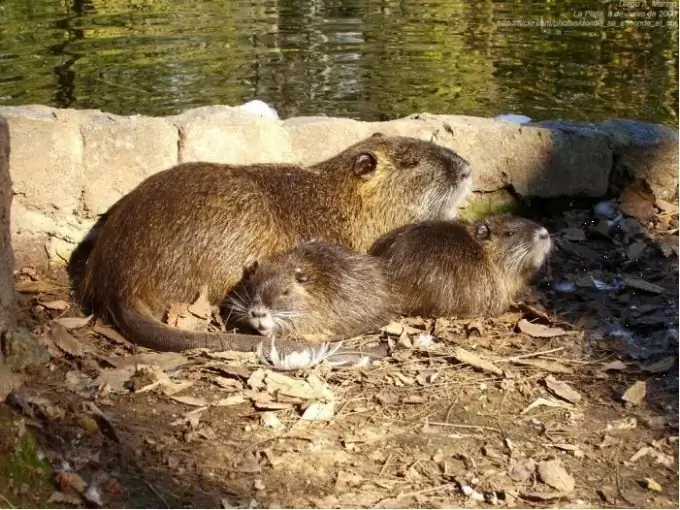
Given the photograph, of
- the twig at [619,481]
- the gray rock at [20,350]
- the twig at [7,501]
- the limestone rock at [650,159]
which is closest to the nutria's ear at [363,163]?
the limestone rock at [650,159]

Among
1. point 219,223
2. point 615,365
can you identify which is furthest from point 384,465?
point 219,223

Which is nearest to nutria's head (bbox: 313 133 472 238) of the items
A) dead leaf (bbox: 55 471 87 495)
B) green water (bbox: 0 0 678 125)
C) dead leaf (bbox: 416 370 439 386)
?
dead leaf (bbox: 416 370 439 386)

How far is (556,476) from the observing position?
3.63 meters

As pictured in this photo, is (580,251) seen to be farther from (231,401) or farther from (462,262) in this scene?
(231,401)

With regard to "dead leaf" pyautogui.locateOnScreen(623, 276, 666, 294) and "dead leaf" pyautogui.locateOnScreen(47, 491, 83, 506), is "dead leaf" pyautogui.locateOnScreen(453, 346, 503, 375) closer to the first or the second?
"dead leaf" pyautogui.locateOnScreen(623, 276, 666, 294)

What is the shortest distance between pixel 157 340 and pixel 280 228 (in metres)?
0.92

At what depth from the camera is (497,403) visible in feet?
13.8

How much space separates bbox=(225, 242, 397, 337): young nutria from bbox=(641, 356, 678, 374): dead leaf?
3.79 ft

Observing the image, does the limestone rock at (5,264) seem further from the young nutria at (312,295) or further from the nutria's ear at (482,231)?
the nutria's ear at (482,231)

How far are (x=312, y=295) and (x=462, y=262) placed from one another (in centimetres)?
76

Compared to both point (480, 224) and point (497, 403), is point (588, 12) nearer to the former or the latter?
point (480, 224)

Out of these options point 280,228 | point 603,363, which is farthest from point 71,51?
point 603,363

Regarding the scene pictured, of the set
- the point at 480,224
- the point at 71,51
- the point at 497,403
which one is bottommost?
the point at 497,403

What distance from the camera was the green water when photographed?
7.50 metres
